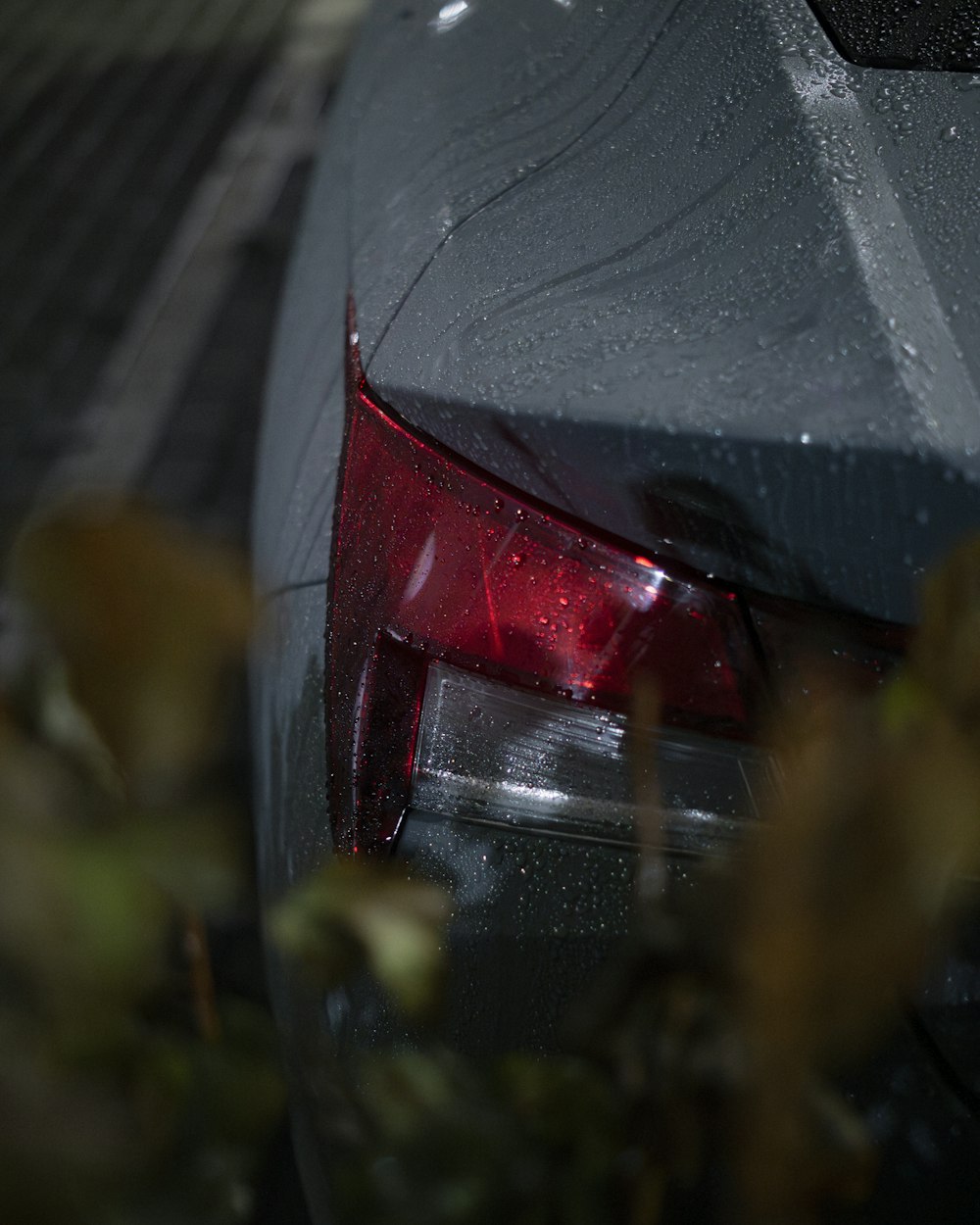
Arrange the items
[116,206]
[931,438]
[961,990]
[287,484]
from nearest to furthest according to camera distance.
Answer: [931,438]
[961,990]
[287,484]
[116,206]

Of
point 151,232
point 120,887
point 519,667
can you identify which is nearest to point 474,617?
point 519,667

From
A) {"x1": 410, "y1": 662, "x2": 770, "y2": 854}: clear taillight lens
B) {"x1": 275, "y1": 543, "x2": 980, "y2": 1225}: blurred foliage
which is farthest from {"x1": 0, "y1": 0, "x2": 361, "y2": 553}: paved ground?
{"x1": 275, "y1": 543, "x2": 980, "y2": 1225}: blurred foliage

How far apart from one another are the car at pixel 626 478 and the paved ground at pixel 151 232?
2.55 feet

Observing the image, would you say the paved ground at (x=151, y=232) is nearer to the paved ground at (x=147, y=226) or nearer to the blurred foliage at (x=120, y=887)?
the paved ground at (x=147, y=226)

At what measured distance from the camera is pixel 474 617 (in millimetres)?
1006

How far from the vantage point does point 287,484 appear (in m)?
1.53

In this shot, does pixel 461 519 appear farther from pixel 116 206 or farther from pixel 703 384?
pixel 116 206

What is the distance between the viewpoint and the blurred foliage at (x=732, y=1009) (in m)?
0.45

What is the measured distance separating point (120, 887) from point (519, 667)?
596 mm

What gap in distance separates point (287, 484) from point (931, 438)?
0.94m

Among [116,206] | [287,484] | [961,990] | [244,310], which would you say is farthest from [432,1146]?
[116,206]

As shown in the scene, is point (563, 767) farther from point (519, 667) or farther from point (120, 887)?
point (120, 887)

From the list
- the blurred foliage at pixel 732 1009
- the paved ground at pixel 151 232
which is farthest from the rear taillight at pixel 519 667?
the paved ground at pixel 151 232

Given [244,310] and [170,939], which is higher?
[170,939]
